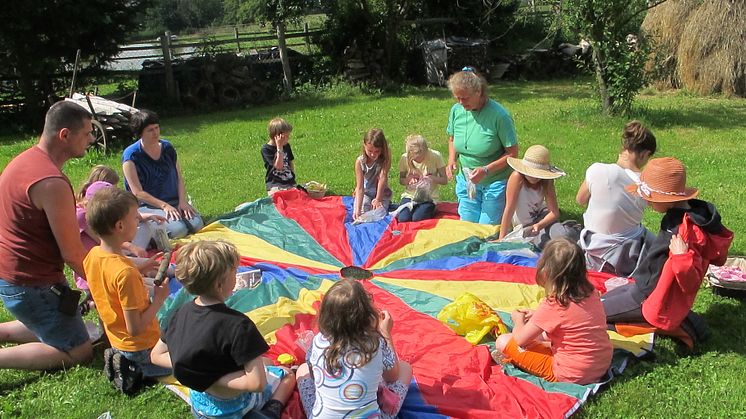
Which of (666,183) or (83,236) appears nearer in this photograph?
(666,183)

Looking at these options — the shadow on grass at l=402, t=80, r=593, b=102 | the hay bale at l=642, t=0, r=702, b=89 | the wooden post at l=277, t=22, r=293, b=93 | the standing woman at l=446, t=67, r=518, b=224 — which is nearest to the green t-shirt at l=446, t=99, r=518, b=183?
the standing woman at l=446, t=67, r=518, b=224

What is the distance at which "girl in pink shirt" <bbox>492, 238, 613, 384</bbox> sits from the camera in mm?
3684

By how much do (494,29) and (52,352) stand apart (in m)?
18.6

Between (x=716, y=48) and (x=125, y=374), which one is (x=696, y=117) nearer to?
(x=716, y=48)

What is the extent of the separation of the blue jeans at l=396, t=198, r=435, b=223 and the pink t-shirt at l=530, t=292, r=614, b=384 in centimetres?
301

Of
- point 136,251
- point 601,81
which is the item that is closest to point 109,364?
point 136,251

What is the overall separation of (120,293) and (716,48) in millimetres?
14811

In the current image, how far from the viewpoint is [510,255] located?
5727 millimetres

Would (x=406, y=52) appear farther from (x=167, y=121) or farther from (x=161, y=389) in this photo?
(x=161, y=389)

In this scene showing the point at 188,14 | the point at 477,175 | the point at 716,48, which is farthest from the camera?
the point at 188,14

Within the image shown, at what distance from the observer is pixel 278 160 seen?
24.7 feet

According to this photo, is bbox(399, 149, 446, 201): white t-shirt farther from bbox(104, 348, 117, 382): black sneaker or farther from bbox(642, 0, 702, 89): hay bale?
bbox(642, 0, 702, 89): hay bale

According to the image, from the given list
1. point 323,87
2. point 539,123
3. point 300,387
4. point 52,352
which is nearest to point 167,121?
point 323,87

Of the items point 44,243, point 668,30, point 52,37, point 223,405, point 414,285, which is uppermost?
point 52,37
